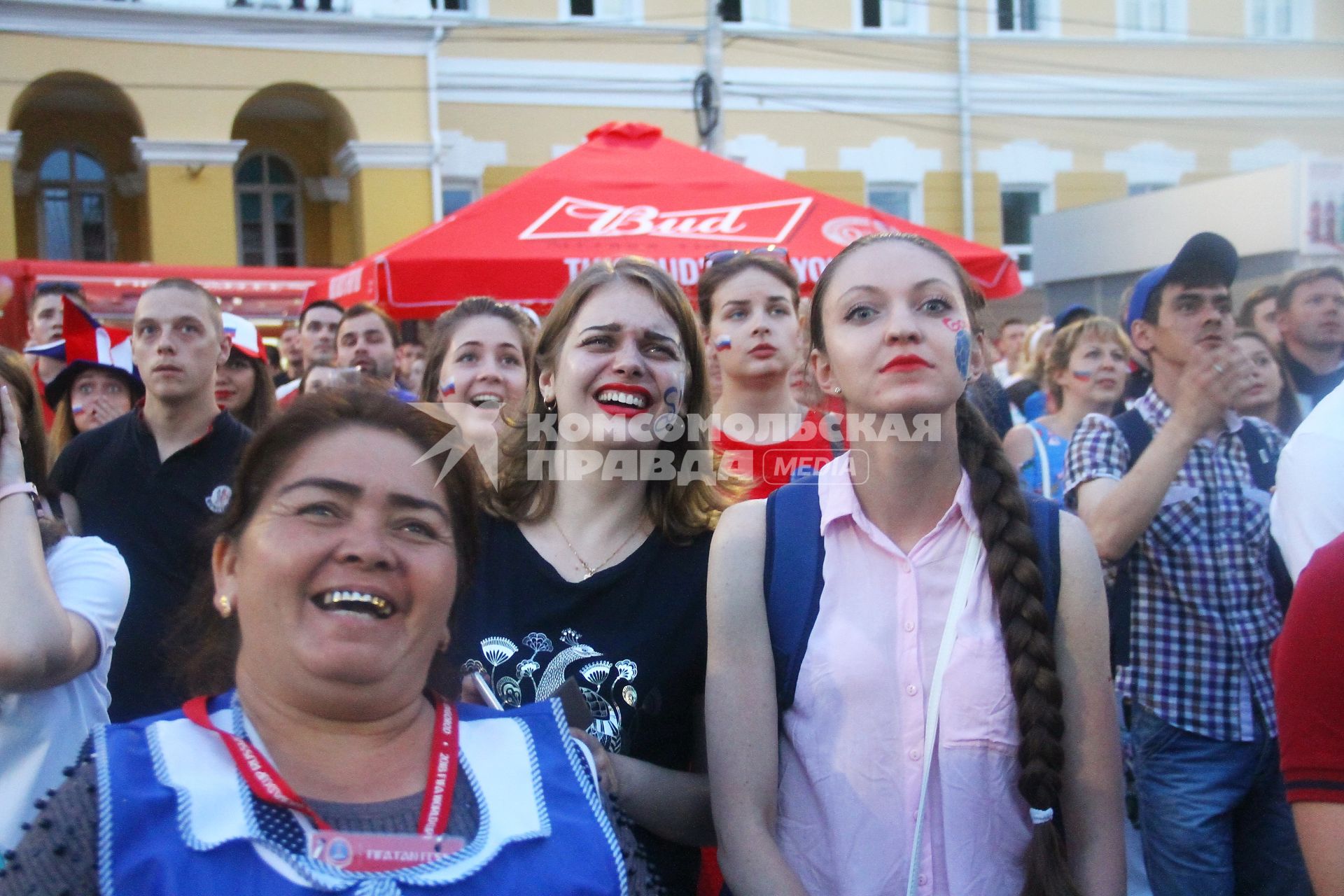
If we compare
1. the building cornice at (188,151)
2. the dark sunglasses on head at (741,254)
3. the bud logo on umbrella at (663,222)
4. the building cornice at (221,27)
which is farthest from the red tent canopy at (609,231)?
the building cornice at (221,27)

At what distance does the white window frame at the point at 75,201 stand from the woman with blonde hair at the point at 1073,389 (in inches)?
535

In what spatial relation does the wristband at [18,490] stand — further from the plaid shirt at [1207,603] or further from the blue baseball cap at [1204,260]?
Result: the blue baseball cap at [1204,260]

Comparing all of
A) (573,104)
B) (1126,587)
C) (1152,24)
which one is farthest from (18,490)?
(1152,24)

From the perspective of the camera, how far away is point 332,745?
160cm

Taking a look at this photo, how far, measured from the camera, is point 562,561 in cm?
231

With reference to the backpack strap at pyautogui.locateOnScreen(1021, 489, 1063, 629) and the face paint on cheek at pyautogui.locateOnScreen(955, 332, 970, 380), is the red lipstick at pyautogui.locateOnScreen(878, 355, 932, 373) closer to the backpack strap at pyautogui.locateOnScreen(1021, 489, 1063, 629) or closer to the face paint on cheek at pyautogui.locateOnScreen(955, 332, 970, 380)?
the face paint on cheek at pyautogui.locateOnScreen(955, 332, 970, 380)

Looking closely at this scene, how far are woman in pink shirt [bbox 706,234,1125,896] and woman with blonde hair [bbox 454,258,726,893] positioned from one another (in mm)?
186

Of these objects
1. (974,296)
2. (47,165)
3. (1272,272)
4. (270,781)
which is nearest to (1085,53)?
(1272,272)

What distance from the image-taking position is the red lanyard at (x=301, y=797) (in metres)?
1.48

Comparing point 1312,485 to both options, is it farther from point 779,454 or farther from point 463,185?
point 463,185

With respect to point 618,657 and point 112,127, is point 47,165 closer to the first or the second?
point 112,127

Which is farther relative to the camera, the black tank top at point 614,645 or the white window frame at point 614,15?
the white window frame at point 614,15

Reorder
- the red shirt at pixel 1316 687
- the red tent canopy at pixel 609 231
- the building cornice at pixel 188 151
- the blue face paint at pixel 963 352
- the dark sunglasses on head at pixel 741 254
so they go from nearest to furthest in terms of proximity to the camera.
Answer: the red shirt at pixel 1316 687, the blue face paint at pixel 963 352, the dark sunglasses on head at pixel 741 254, the red tent canopy at pixel 609 231, the building cornice at pixel 188 151

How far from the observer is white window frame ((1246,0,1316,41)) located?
687 inches
